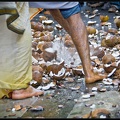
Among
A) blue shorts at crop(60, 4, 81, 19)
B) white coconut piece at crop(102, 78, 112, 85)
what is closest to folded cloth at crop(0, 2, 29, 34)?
blue shorts at crop(60, 4, 81, 19)

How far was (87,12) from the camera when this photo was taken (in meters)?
8.04

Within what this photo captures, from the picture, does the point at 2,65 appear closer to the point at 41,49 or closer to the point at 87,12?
the point at 41,49

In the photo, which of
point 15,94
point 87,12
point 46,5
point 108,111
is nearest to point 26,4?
point 46,5

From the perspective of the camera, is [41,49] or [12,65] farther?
[41,49]

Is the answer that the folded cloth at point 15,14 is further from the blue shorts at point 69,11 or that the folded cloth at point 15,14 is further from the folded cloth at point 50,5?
the blue shorts at point 69,11

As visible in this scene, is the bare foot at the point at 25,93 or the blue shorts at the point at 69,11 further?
the blue shorts at the point at 69,11

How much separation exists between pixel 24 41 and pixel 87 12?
461 centimetres

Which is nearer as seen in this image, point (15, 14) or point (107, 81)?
point (15, 14)

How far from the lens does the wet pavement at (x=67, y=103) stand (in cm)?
325

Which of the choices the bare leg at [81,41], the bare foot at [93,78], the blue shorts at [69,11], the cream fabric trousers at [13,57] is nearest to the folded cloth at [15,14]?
the cream fabric trousers at [13,57]

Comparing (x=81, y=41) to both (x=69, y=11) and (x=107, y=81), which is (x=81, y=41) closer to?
(x=69, y=11)

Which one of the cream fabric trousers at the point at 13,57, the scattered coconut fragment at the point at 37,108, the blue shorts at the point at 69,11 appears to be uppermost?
the blue shorts at the point at 69,11

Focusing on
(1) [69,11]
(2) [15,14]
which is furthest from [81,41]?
(2) [15,14]

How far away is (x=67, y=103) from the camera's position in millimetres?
3486
